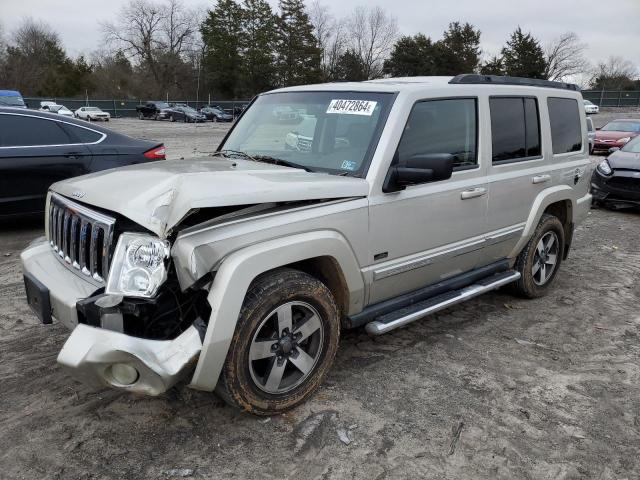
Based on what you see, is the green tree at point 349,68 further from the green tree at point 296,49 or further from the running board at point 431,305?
the running board at point 431,305

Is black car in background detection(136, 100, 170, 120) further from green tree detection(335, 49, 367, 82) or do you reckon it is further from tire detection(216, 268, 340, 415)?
tire detection(216, 268, 340, 415)

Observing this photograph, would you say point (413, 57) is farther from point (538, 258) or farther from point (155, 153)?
point (538, 258)

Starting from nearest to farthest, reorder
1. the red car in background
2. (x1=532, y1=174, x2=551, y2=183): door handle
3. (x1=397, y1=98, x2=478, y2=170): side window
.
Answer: (x1=397, y1=98, x2=478, y2=170): side window
(x1=532, y1=174, x2=551, y2=183): door handle
the red car in background

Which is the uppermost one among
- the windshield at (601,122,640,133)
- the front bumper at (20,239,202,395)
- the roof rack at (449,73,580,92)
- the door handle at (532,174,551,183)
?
the roof rack at (449,73,580,92)

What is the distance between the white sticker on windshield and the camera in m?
3.50

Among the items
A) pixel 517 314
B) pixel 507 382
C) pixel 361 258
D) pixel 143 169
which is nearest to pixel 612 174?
pixel 517 314

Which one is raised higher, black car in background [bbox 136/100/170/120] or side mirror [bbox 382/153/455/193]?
black car in background [bbox 136/100/170/120]

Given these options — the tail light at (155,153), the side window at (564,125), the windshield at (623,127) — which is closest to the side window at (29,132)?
the tail light at (155,153)

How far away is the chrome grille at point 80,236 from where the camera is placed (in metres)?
2.78

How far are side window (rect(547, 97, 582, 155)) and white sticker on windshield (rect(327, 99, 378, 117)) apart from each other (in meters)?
2.23

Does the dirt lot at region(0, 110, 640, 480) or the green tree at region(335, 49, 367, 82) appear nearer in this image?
the dirt lot at region(0, 110, 640, 480)

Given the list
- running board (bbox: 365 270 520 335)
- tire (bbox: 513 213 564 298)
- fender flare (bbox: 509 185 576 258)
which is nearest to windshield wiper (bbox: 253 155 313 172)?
running board (bbox: 365 270 520 335)

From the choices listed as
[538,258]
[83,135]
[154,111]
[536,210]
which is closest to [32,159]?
[83,135]

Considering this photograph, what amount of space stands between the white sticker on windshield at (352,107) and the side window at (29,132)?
452 centimetres
